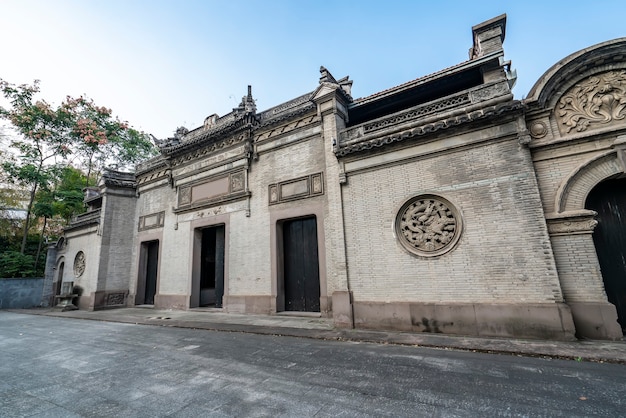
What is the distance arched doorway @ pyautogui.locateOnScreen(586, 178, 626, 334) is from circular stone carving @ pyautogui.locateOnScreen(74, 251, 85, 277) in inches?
803

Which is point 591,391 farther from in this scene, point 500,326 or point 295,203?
point 295,203

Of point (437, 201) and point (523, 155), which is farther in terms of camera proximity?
point (437, 201)

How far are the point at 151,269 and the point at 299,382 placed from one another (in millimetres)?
13154

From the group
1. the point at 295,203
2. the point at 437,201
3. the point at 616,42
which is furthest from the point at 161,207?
the point at 616,42

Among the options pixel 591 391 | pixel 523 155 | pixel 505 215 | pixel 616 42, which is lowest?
pixel 591 391

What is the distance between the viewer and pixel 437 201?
684cm

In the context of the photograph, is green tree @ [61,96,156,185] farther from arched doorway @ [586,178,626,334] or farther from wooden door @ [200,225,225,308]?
arched doorway @ [586,178,626,334]

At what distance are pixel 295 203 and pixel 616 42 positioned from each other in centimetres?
855

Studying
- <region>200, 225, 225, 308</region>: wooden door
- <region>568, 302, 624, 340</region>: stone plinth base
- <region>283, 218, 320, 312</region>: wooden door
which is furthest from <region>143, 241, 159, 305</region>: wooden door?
<region>568, 302, 624, 340</region>: stone plinth base

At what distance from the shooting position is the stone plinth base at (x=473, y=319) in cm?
534

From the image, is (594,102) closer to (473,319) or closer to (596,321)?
(596,321)

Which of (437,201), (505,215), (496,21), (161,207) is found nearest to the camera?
(505,215)

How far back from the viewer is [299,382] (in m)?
3.74

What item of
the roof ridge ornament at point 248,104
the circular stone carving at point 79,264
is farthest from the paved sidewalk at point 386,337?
the roof ridge ornament at point 248,104
